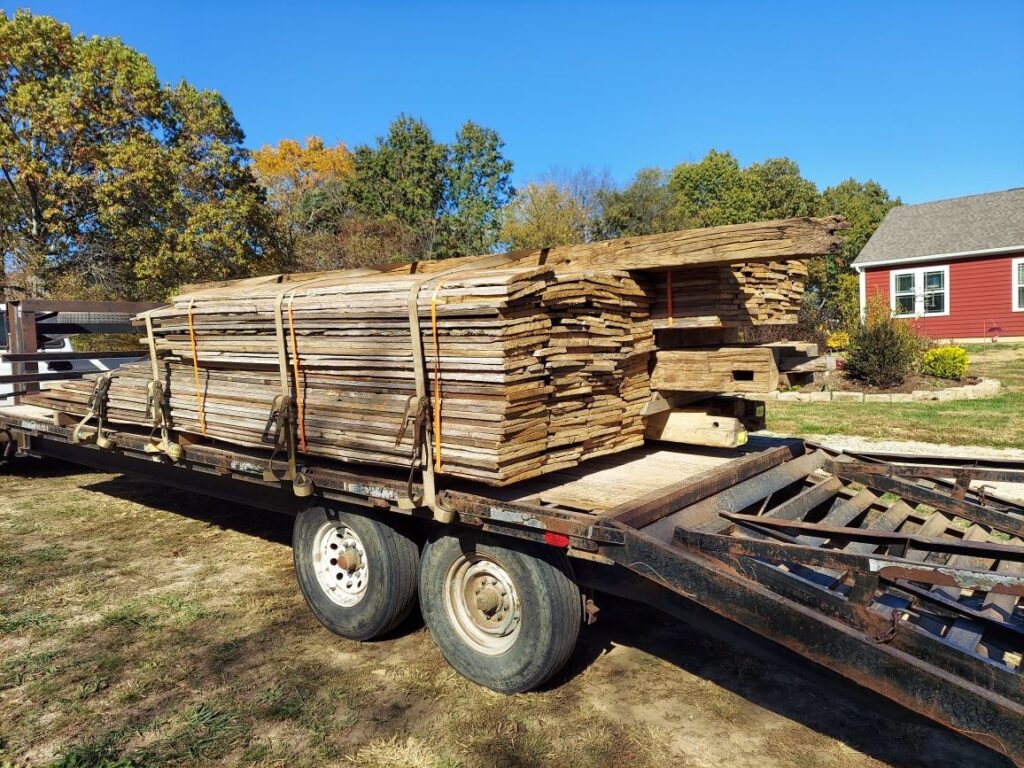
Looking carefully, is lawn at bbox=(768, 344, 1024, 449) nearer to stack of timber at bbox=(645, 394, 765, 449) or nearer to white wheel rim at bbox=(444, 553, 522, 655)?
stack of timber at bbox=(645, 394, 765, 449)

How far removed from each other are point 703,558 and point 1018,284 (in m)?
26.2

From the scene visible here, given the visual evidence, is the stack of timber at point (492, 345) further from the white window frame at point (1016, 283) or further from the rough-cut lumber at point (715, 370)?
the white window frame at point (1016, 283)

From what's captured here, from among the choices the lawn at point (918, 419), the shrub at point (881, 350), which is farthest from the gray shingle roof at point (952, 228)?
the shrub at point (881, 350)

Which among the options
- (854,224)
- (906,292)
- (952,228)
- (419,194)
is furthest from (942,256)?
(419,194)

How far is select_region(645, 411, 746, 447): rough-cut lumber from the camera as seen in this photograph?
4.47 metres

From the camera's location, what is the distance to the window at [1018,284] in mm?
23391

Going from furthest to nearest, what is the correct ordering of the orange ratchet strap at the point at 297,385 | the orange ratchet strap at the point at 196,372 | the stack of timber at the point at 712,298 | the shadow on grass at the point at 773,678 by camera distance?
1. the orange ratchet strap at the point at 196,372
2. the orange ratchet strap at the point at 297,385
3. the stack of timber at the point at 712,298
4. the shadow on grass at the point at 773,678

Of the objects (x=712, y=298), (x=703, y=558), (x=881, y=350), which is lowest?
(x=703, y=558)

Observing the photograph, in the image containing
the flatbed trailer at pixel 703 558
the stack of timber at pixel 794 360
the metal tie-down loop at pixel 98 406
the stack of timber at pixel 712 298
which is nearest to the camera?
the flatbed trailer at pixel 703 558

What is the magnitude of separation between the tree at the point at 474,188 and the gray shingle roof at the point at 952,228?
671 inches

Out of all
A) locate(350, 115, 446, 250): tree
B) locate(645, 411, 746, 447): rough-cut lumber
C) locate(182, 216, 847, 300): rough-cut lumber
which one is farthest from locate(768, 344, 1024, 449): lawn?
locate(350, 115, 446, 250): tree

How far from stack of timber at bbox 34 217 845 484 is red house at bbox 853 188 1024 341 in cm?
2099

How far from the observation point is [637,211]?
32.3m

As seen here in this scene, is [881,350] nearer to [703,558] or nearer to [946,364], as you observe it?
[946,364]
